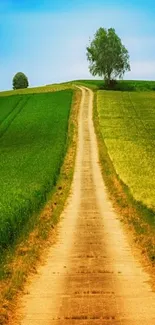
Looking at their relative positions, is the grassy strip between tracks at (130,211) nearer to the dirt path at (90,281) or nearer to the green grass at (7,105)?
the dirt path at (90,281)

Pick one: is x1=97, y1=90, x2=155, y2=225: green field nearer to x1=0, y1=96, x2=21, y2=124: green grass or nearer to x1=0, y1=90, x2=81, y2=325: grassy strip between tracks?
x1=0, y1=90, x2=81, y2=325: grassy strip between tracks

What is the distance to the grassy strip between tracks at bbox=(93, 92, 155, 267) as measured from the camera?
18562mm

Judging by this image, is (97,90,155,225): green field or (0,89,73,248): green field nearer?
(0,89,73,248): green field

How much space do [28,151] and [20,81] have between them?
477 ft

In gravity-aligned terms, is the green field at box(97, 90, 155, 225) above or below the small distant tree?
above

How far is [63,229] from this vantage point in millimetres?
21953

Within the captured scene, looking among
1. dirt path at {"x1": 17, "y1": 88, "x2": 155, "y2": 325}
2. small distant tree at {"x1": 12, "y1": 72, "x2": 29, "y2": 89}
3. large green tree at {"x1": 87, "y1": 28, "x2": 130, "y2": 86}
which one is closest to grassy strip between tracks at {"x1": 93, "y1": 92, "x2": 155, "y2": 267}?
dirt path at {"x1": 17, "y1": 88, "x2": 155, "y2": 325}

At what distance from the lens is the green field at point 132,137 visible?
33.8m

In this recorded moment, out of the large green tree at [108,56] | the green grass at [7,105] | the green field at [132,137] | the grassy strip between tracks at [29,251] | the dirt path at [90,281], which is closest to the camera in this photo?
the dirt path at [90,281]

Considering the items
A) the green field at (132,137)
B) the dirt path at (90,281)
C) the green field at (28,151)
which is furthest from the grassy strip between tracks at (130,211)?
the green field at (28,151)

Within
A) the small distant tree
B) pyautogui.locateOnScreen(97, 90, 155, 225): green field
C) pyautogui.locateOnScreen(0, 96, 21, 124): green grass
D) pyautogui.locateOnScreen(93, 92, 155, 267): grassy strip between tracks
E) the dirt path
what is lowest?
the small distant tree

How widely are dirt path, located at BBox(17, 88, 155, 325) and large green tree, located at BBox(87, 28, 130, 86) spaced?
10625cm

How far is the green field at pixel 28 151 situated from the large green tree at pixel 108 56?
25987 millimetres

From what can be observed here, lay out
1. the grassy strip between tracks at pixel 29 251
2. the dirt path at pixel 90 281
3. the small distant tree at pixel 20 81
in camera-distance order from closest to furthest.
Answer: the dirt path at pixel 90 281, the grassy strip between tracks at pixel 29 251, the small distant tree at pixel 20 81
